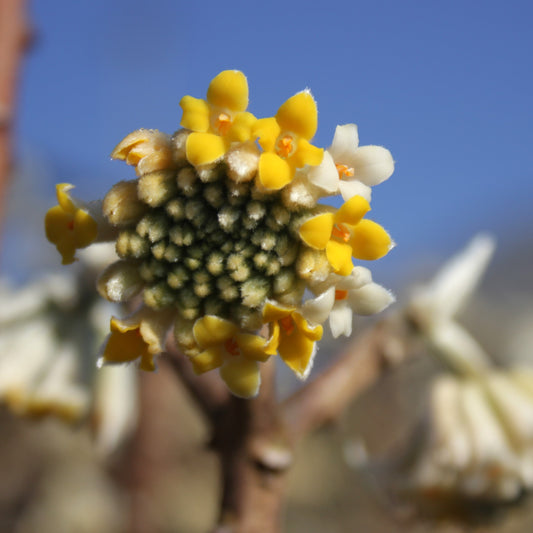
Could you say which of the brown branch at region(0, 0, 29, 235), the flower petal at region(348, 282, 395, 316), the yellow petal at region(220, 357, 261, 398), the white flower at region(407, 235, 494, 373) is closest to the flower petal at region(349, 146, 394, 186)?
the flower petal at region(348, 282, 395, 316)

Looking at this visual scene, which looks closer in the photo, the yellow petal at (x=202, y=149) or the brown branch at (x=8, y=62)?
the yellow petal at (x=202, y=149)

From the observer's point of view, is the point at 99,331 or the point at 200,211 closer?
the point at 200,211

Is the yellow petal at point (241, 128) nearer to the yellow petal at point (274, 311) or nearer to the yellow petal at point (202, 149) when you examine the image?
the yellow petal at point (202, 149)

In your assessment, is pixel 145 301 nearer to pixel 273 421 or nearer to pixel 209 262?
pixel 209 262

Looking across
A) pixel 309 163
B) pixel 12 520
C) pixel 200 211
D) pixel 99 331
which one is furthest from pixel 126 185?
pixel 12 520

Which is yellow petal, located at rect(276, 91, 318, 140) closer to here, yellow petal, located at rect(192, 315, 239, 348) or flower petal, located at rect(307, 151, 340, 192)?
flower petal, located at rect(307, 151, 340, 192)

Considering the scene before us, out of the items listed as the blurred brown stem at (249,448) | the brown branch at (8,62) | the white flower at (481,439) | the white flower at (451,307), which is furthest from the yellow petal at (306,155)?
the brown branch at (8,62)

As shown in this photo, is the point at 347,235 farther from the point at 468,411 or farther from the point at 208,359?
the point at 468,411

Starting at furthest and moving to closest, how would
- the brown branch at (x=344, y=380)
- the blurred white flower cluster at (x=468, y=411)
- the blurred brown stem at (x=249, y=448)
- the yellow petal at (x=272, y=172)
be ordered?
the blurred white flower cluster at (x=468, y=411) → the brown branch at (x=344, y=380) → the blurred brown stem at (x=249, y=448) → the yellow petal at (x=272, y=172)
